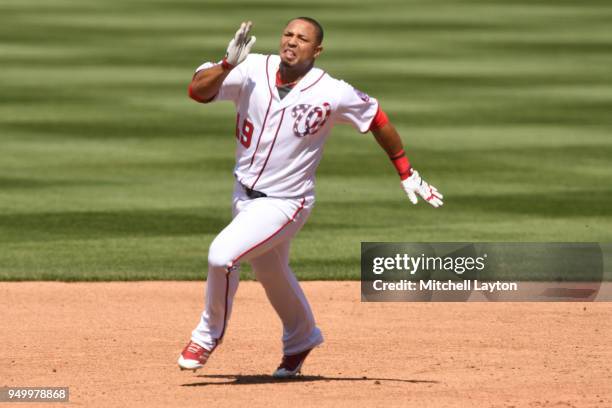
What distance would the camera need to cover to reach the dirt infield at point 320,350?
7.06 metres

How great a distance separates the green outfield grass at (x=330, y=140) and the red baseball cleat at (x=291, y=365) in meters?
3.73

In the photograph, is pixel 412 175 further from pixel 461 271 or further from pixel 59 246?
pixel 59 246

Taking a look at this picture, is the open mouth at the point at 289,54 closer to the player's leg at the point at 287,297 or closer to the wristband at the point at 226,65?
the wristband at the point at 226,65

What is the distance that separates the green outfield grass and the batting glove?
462 cm

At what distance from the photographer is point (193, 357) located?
7219 mm

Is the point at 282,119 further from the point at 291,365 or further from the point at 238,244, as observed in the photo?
the point at 291,365

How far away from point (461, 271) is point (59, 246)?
368cm

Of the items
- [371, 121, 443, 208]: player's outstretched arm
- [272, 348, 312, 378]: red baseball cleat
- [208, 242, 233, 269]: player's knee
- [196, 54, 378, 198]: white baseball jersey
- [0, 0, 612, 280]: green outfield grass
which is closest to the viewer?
Answer: [208, 242, 233, 269]: player's knee

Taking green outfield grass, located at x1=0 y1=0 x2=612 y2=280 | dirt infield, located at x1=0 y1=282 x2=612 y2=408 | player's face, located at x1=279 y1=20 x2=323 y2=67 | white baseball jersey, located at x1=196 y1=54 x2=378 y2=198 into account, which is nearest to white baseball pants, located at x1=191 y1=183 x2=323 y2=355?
white baseball jersey, located at x1=196 y1=54 x2=378 y2=198

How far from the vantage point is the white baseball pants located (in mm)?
6973

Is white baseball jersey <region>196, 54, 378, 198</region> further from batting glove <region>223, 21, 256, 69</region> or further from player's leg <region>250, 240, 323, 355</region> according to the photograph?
player's leg <region>250, 240, 323, 355</region>

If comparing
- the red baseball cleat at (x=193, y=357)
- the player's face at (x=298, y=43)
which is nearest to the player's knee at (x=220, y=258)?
the red baseball cleat at (x=193, y=357)

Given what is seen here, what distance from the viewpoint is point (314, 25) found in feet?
23.3

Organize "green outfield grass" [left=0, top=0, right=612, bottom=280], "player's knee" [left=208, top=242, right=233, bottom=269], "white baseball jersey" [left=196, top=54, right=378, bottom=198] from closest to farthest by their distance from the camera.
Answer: "player's knee" [left=208, top=242, right=233, bottom=269]
"white baseball jersey" [left=196, top=54, right=378, bottom=198]
"green outfield grass" [left=0, top=0, right=612, bottom=280]
